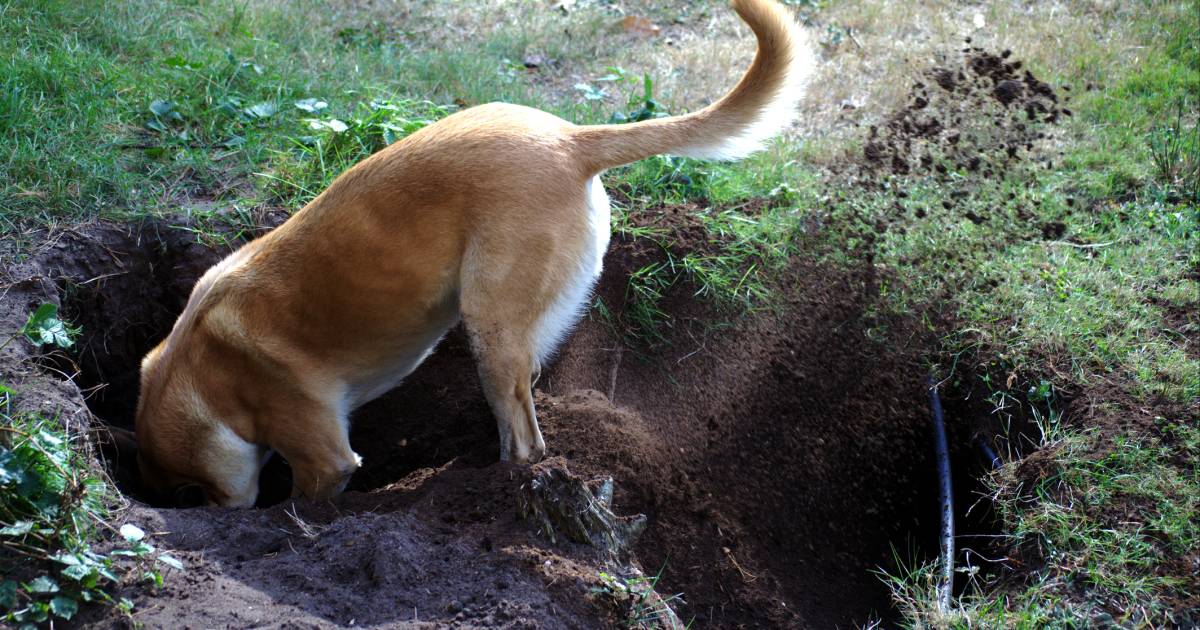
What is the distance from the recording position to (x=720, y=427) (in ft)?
12.9

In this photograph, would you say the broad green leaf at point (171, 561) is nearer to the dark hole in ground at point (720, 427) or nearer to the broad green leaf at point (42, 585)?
the broad green leaf at point (42, 585)

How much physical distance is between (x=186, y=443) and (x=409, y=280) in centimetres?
103

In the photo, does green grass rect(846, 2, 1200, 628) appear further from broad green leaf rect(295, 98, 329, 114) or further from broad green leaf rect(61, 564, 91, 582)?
broad green leaf rect(295, 98, 329, 114)

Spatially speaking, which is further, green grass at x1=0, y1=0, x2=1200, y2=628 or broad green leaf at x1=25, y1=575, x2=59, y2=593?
green grass at x1=0, y1=0, x2=1200, y2=628

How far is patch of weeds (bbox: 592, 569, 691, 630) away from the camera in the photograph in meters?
2.69

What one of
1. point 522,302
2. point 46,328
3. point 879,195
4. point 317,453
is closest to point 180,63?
point 46,328

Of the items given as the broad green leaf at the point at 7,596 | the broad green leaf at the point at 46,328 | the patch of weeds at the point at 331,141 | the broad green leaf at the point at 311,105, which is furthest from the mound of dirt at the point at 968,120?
the broad green leaf at the point at 7,596

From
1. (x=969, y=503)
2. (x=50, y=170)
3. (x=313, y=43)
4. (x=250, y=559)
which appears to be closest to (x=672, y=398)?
(x=969, y=503)

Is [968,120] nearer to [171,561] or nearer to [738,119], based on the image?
[738,119]

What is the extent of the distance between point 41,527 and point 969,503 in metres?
3.23

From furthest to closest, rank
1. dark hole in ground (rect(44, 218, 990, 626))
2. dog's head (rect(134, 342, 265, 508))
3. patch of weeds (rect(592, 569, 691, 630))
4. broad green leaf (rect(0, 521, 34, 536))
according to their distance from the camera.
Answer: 1. dark hole in ground (rect(44, 218, 990, 626))
2. dog's head (rect(134, 342, 265, 508))
3. patch of weeds (rect(592, 569, 691, 630))
4. broad green leaf (rect(0, 521, 34, 536))

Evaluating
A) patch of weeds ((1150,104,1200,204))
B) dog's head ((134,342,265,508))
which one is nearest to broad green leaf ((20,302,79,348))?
dog's head ((134,342,265,508))

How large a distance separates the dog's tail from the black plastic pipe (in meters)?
1.41

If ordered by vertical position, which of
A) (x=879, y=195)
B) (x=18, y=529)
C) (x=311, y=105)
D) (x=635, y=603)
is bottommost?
(x=635, y=603)
